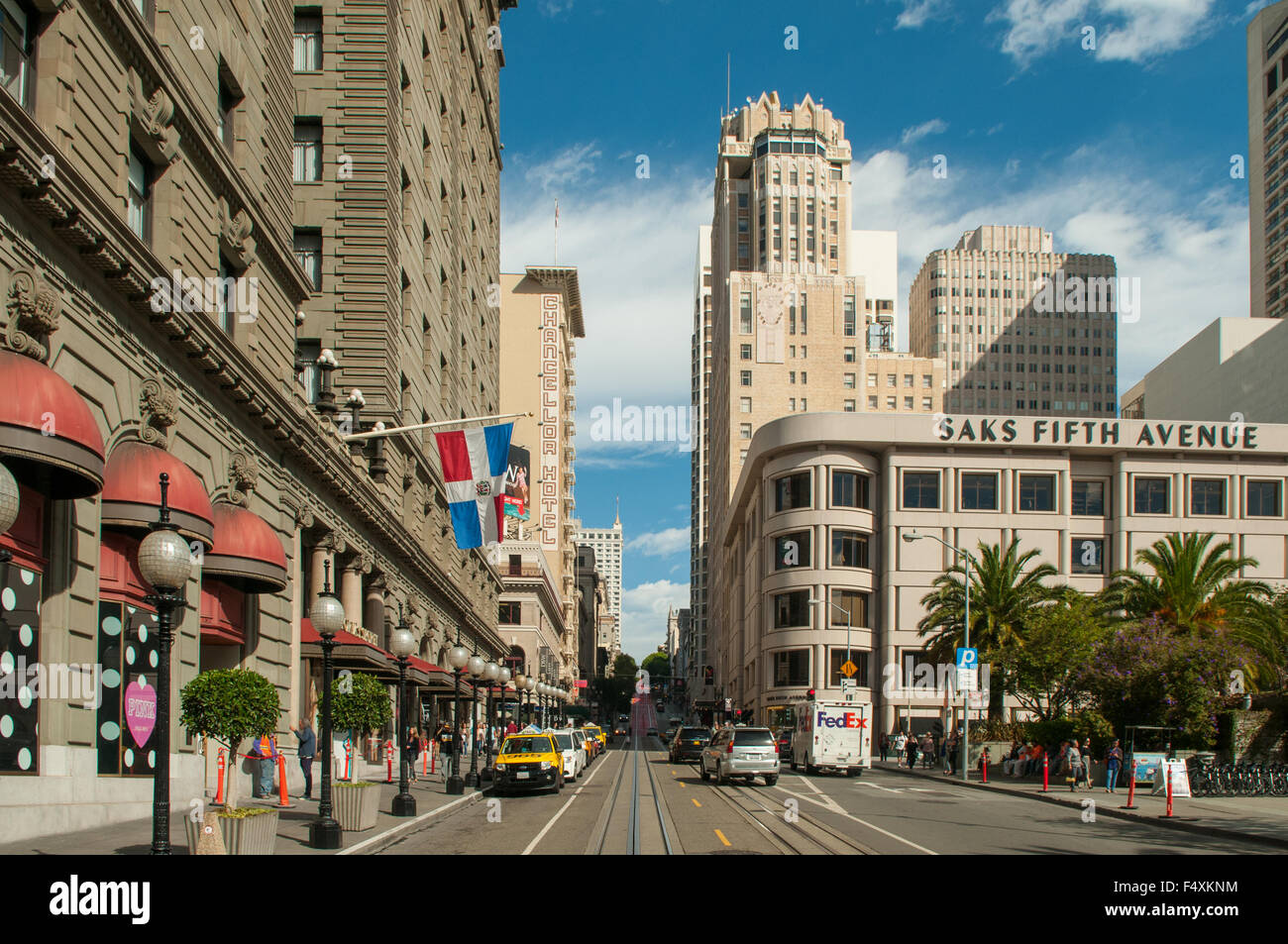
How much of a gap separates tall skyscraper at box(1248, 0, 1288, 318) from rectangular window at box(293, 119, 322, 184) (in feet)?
470

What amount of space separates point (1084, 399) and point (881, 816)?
600ft

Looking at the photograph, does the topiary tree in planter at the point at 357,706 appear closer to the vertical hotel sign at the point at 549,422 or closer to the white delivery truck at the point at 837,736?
the white delivery truck at the point at 837,736

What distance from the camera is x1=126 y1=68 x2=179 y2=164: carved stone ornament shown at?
867 inches

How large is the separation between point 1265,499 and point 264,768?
77188 millimetres

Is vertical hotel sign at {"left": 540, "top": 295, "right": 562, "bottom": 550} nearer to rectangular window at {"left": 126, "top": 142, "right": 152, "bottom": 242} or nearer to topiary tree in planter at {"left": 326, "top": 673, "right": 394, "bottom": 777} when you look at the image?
topiary tree in planter at {"left": 326, "top": 673, "right": 394, "bottom": 777}

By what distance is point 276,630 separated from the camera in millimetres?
30500

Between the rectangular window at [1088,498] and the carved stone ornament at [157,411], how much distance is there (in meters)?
73.2

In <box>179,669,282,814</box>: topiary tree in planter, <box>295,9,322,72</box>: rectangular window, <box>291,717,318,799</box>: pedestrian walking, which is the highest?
<box>295,9,322,72</box>: rectangular window

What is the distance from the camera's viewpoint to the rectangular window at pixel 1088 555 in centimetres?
8338

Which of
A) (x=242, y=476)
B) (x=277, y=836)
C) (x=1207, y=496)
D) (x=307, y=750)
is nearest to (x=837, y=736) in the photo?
(x=307, y=750)

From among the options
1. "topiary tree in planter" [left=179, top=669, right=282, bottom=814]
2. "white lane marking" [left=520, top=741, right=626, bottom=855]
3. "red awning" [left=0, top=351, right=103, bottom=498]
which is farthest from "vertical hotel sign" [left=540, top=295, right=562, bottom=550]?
"topiary tree in planter" [left=179, top=669, right=282, bottom=814]

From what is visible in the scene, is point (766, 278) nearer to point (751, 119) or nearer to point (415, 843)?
point (751, 119)

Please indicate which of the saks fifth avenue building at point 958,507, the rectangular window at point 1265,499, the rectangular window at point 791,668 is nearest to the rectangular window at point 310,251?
the saks fifth avenue building at point 958,507
